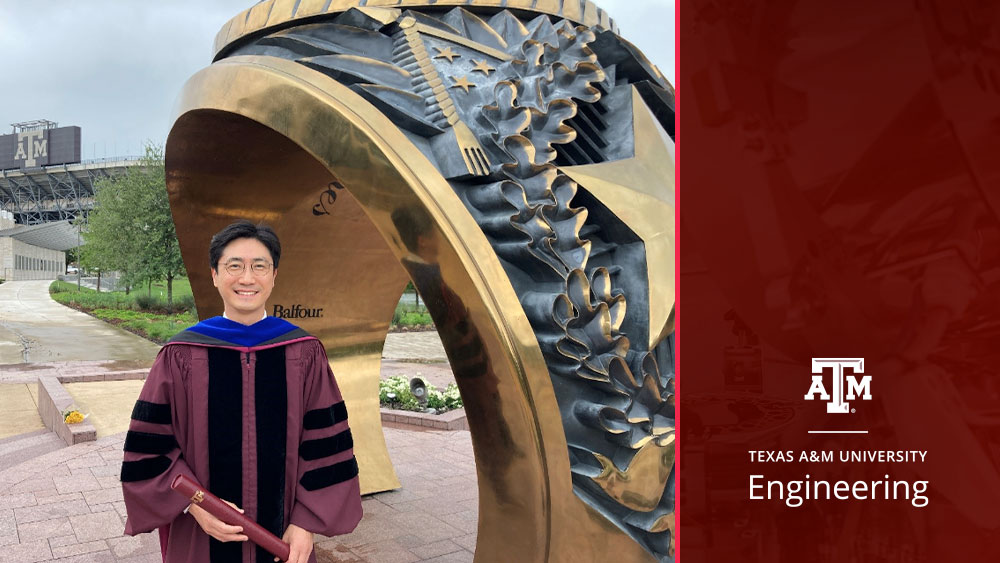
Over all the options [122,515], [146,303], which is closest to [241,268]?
[122,515]

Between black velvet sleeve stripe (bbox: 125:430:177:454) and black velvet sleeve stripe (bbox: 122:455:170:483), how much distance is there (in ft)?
0.08

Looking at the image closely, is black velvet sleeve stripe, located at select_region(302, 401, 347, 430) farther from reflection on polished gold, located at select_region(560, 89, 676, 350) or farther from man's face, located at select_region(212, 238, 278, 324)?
reflection on polished gold, located at select_region(560, 89, 676, 350)

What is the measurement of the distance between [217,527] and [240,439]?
25 cm

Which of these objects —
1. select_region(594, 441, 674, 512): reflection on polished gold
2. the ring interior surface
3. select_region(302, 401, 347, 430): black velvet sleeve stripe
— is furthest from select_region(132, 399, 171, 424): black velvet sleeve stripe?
select_region(594, 441, 674, 512): reflection on polished gold

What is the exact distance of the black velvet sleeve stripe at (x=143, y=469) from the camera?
81.8 inches

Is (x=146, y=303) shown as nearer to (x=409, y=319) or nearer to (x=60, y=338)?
(x=60, y=338)

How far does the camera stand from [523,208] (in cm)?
238
